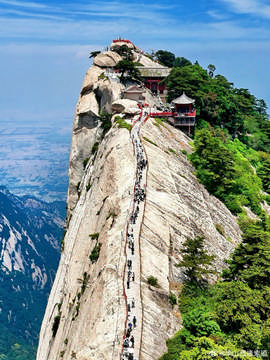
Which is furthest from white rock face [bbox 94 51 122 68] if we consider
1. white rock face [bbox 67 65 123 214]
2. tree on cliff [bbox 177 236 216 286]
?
tree on cliff [bbox 177 236 216 286]

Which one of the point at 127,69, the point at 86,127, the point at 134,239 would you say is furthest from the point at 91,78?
the point at 134,239

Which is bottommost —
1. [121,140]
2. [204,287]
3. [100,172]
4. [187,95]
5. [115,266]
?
[204,287]

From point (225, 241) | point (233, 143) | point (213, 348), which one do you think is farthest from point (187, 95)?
point (213, 348)

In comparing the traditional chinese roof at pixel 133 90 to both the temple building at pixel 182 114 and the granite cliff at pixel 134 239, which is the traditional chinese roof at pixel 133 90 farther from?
the temple building at pixel 182 114

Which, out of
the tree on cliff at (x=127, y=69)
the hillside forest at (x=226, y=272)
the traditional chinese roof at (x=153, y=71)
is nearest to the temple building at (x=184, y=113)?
the hillside forest at (x=226, y=272)

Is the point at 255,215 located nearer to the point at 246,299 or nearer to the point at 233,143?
the point at 233,143

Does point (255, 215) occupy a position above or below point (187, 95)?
below
